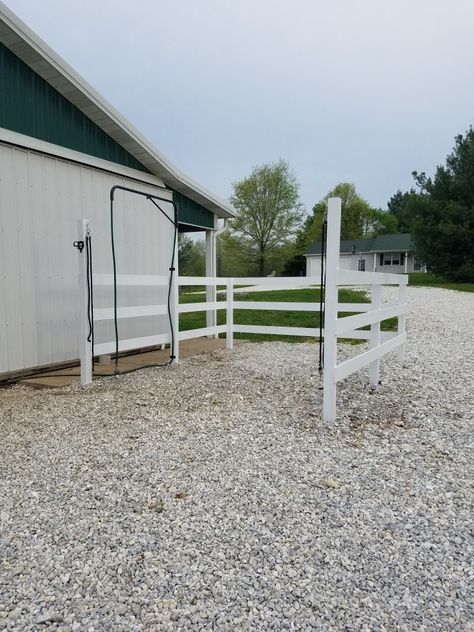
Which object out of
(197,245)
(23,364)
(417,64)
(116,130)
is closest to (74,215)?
(116,130)

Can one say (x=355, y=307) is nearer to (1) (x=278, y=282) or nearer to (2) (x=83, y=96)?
(1) (x=278, y=282)

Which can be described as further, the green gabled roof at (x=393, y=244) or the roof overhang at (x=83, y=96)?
the green gabled roof at (x=393, y=244)

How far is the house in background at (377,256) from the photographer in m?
37.5

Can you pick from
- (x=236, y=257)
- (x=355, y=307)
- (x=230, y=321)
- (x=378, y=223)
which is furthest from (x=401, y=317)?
(x=378, y=223)

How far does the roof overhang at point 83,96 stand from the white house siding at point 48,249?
543 mm

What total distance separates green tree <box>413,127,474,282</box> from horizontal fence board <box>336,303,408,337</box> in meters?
18.1

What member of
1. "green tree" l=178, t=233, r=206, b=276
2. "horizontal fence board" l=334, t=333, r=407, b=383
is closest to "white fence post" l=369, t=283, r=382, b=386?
"horizontal fence board" l=334, t=333, r=407, b=383

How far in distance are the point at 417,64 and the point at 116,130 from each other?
8.30 m

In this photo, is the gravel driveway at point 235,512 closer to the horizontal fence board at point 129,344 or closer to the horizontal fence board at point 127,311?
the horizontal fence board at point 129,344

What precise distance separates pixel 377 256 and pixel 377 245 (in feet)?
3.10

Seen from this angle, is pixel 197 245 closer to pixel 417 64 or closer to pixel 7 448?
pixel 417 64

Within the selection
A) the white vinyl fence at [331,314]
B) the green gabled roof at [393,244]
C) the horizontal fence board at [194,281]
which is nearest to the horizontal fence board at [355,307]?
the white vinyl fence at [331,314]

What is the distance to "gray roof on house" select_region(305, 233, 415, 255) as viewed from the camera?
37.3 m

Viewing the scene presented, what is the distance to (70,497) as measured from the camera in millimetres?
2406
